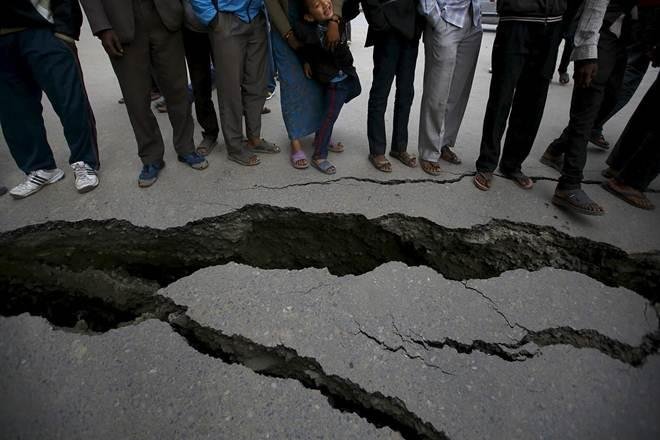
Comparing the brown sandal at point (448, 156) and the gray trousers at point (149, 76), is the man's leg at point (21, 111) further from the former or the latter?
the brown sandal at point (448, 156)

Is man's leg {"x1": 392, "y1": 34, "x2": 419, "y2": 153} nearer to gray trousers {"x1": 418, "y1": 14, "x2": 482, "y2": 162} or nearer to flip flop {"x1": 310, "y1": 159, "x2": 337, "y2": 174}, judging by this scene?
gray trousers {"x1": 418, "y1": 14, "x2": 482, "y2": 162}

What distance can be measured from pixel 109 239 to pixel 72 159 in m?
0.83

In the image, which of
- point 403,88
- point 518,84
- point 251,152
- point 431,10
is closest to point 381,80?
point 403,88

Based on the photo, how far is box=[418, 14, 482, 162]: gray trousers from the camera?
7.80 feet

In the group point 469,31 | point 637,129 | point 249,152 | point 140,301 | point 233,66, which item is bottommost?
point 140,301

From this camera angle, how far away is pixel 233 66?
244cm

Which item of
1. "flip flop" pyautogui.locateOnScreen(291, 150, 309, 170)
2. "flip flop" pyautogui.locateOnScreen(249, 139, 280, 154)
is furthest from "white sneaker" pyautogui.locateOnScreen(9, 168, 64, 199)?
"flip flop" pyautogui.locateOnScreen(291, 150, 309, 170)

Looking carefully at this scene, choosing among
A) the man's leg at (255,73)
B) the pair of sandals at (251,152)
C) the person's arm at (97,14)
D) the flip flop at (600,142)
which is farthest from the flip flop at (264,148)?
the flip flop at (600,142)

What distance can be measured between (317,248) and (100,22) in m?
1.76

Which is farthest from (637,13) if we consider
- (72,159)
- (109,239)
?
(72,159)

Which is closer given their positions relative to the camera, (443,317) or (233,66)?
(443,317)

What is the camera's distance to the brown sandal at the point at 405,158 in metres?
2.81

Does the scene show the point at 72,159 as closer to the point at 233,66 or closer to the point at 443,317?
the point at 233,66

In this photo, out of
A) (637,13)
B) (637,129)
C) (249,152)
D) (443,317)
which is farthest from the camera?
(249,152)
